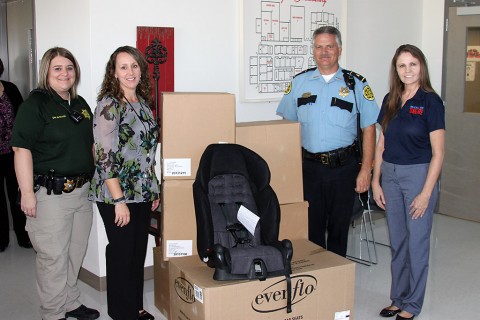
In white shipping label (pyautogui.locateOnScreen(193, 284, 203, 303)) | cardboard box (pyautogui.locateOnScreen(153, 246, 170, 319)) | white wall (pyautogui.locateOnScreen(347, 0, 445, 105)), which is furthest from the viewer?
white wall (pyautogui.locateOnScreen(347, 0, 445, 105))

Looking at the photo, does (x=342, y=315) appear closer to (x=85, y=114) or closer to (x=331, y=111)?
(x=331, y=111)

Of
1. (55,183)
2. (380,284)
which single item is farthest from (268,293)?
(380,284)

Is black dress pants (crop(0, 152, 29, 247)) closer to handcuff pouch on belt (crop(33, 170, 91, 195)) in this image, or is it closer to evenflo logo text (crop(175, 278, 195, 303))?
handcuff pouch on belt (crop(33, 170, 91, 195))

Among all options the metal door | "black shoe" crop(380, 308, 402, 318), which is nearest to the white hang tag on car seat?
"black shoe" crop(380, 308, 402, 318)

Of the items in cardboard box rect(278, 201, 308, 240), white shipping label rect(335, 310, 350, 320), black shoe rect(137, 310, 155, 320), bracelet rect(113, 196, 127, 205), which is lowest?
black shoe rect(137, 310, 155, 320)

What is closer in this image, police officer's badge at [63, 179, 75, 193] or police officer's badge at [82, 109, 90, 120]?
police officer's badge at [63, 179, 75, 193]

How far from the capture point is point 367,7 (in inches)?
221

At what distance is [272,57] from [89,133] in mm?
1994

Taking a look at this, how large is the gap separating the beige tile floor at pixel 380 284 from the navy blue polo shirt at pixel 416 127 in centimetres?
104

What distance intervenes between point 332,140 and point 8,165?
9.08ft

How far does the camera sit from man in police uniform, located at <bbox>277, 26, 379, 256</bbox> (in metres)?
3.64

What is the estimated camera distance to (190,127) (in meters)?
3.32

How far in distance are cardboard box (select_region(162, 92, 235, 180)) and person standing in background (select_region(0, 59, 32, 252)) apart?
200 cm

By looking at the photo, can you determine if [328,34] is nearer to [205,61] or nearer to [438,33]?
[205,61]
